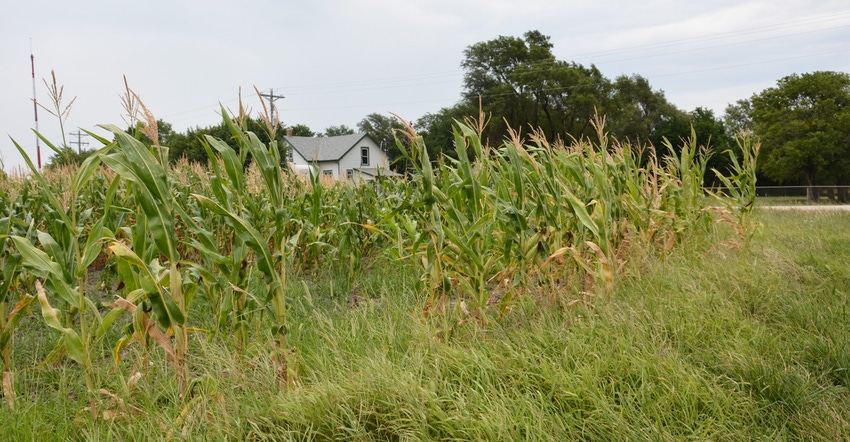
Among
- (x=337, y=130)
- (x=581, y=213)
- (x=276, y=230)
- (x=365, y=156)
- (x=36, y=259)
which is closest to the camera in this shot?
(x=36, y=259)

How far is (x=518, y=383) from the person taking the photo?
236cm

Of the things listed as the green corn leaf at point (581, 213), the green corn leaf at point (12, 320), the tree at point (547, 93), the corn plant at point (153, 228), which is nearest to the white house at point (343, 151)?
the tree at point (547, 93)

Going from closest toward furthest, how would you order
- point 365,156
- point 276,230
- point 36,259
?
point 36,259 → point 276,230 → point 365,156

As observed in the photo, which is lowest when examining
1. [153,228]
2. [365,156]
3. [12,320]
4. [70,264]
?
[12,320]

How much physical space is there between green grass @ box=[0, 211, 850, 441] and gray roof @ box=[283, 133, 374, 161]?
45359 millimetres

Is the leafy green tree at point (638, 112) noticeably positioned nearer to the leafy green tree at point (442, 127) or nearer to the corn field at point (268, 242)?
the leafy green tree at point (442, 127)

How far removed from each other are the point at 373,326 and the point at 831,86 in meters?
35.4

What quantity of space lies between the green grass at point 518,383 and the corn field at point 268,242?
14 cm

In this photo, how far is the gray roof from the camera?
49.0m

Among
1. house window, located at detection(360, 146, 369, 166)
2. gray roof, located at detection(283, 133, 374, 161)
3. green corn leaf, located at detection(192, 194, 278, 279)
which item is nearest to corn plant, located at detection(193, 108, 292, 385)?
green corn leaf, located at detection(192, 194, 278, 279)

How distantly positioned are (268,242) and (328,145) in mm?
48191

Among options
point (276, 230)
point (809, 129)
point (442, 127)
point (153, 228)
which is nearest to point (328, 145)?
point (442, 127)

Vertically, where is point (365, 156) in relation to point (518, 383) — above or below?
above

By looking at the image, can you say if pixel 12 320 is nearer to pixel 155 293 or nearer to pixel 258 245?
pixel 155 293
